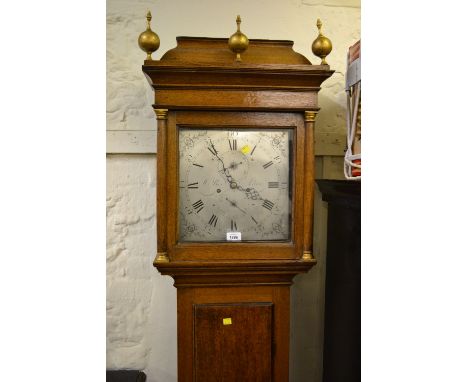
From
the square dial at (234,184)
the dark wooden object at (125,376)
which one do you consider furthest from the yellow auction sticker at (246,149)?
the dark wooden object at (125,376)

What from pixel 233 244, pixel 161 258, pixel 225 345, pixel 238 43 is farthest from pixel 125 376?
pixel 238 43

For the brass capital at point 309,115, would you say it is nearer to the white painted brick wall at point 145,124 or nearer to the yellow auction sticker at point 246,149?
the yellow auction sticker at point 246,149

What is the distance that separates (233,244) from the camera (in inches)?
53.8

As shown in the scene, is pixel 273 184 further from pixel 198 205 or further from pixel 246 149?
pixel 198 205

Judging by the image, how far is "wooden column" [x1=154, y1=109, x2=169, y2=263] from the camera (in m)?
1.32

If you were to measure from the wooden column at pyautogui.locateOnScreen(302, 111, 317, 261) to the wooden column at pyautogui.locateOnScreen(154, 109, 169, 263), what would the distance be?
0.51 meters

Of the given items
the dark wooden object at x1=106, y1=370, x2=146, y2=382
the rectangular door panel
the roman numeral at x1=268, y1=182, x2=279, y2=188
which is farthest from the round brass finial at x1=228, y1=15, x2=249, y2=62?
the dark wooden object at x1=106, y1=370, x2=146, y2=382

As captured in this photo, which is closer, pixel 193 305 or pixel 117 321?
pixel 193 305

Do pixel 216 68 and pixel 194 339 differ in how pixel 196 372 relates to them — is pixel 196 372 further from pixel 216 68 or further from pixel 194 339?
pixel 216 68

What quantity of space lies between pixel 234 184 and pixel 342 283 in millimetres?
597
